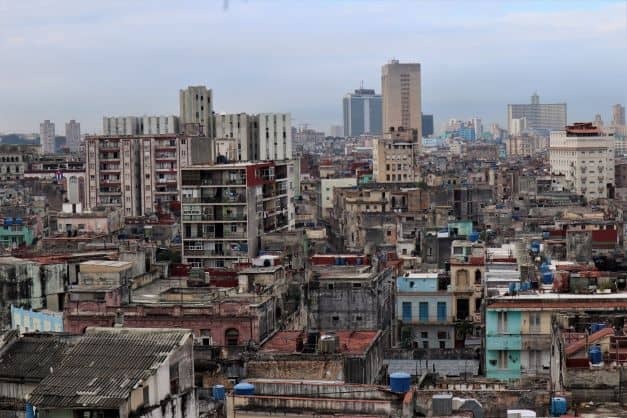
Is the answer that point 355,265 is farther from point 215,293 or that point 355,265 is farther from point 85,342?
point 85,342

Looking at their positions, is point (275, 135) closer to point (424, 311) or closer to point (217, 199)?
point (217, 199)

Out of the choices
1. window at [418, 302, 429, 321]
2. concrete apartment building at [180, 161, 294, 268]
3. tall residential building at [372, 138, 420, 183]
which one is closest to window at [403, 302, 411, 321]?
→ window at [418, 302, 429, 321]

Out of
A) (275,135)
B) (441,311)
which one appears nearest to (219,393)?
(441,311)

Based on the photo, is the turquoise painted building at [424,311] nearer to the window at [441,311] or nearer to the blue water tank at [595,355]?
the window at [441,311]

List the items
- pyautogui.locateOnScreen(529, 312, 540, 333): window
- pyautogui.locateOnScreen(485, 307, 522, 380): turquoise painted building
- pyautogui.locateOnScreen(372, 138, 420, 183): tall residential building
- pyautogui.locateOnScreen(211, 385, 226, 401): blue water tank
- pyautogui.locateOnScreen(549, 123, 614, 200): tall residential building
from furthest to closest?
1. pyautogui.locateOnScreen(549, 123, 614, 200): tall residential building
2. pyautogui.locateOnScreen(372, 138, 420, 183): tall residential building
3. pyautogui.locateOnScreen(485, 307, 522, 380): turquoise painted building
4. pyautogui.locateOnScreen(529, 312, 540, 333): window
5. pyautogui.locateOnScreen(211, 385, 226, 401): blue water tank

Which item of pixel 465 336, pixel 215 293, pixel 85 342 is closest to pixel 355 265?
pixel 465 336

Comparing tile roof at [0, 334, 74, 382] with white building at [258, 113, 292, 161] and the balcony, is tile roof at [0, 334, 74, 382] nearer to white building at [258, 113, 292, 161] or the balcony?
the balcony
